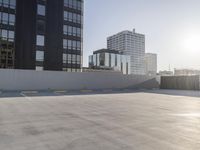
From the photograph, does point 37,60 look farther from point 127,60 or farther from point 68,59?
point 127,60

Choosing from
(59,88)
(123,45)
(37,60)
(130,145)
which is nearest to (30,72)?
(59,88)

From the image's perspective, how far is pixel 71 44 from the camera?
1578 inches

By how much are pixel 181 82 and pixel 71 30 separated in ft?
73.5

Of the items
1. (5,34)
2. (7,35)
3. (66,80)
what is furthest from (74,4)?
(66,80)

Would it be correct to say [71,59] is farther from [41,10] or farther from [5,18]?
[5,18]

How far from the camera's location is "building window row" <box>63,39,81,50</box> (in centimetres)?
3925

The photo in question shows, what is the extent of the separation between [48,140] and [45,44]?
3345cm

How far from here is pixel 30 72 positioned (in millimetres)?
25656

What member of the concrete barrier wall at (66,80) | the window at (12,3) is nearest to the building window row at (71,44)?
the window at (12,3)

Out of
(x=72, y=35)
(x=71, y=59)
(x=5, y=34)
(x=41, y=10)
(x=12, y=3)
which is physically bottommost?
(x=71, y=59)

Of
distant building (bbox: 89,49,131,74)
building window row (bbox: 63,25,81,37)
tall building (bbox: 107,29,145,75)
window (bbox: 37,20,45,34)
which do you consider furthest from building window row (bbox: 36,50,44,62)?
tall building (bbox: 107,29,145,75)

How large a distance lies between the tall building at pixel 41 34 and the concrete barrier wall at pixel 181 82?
16716 mm

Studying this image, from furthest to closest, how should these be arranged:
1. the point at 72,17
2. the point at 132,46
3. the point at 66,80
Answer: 1. the point at 132,46
2. the point at 72,17
3. the point at 66,80

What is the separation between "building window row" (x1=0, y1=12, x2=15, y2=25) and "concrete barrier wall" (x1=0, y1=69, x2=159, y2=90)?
13128 millimetres
